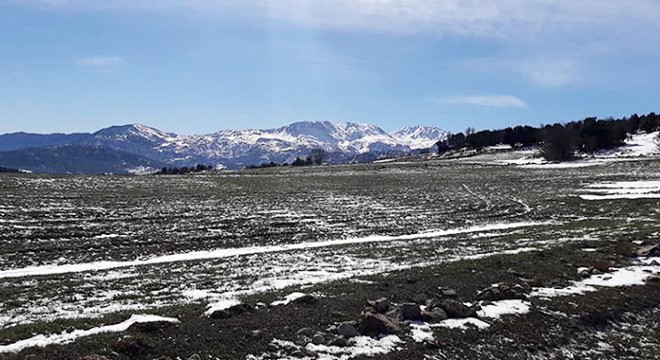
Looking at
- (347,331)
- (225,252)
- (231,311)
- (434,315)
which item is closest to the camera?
(347,331)

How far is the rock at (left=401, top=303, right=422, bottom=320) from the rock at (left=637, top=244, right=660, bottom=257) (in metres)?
13.3

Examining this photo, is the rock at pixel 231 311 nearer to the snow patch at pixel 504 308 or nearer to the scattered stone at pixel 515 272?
the snow patch at pixel 504 308

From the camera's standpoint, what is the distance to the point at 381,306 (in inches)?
531

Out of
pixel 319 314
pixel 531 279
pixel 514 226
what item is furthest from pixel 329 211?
pixel 319 314

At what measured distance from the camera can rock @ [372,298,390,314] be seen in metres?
13.4

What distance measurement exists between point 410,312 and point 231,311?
4.35 m

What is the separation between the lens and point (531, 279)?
1723 centimetres

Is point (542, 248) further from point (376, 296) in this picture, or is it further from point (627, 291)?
point (376, 296)

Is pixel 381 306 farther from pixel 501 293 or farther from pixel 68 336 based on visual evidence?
pixel 68 336

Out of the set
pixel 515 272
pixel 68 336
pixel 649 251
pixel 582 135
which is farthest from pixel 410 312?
pixel 582 135

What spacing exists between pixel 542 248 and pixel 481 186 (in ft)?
144

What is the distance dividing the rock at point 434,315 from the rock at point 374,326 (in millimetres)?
1138

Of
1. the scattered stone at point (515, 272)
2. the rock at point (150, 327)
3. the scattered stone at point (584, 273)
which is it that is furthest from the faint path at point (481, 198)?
the rock at point (150, 327)

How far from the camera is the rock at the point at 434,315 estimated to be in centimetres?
1315
